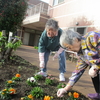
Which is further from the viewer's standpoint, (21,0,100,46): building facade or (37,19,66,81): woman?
(21,0,100,46): building facade

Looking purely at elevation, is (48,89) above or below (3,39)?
below

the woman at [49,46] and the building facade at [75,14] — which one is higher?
the building facade at [75,14]

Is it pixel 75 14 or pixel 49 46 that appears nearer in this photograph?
pixel 49 46

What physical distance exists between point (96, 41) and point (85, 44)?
126mm

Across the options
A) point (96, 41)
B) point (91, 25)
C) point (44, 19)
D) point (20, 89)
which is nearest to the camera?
point (96, 41)

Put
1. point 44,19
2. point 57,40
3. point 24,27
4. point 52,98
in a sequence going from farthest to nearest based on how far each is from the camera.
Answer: point 24,27 → point 44,19 → point 57,40 → point 52,98

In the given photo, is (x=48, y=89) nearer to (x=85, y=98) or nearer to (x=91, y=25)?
(x=85, y=98)

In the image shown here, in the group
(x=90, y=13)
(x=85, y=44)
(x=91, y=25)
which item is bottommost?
(x=85, y=44)

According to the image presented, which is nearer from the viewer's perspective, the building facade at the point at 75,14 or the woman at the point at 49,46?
the woman at the point at 49,46

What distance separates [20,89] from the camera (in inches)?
73.1

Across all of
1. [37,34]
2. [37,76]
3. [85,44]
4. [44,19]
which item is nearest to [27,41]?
[37,34]

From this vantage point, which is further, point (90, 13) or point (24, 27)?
point (24, 27)

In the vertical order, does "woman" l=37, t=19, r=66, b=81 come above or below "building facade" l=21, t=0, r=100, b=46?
below

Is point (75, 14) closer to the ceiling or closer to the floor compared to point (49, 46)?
closer to the ceiling
